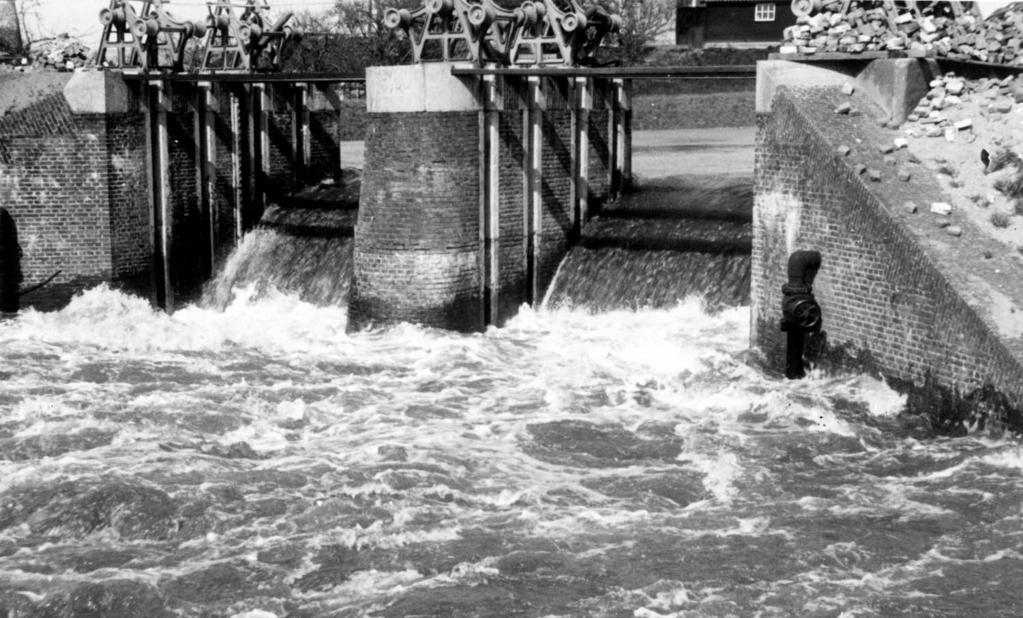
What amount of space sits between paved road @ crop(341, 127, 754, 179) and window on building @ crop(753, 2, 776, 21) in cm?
1181

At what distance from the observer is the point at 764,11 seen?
54.9 meters

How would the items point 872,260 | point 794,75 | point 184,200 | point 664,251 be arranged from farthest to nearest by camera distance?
point 184,200, point 664,251, point 794,75, point 872,260

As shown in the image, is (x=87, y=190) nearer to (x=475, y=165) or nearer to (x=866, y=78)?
(x=475, y=165)

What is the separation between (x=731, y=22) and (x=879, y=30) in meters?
39.9

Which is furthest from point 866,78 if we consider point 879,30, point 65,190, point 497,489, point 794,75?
point 65,190

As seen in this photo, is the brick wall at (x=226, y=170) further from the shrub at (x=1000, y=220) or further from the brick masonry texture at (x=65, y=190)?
the shrub at (x=1000, y=220)

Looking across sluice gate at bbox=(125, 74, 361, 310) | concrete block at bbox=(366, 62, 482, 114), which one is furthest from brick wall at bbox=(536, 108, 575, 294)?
sluice gate at bbox=(125, 74, 361, 310)

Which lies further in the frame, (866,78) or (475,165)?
(475,165)

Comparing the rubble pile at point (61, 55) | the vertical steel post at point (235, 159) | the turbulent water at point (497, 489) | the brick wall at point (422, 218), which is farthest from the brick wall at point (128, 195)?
the brick wall at point (422, 218)

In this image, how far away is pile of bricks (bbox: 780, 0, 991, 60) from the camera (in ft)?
56.5

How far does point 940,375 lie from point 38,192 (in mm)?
14921

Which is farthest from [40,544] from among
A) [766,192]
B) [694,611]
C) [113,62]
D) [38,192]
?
[113,62]

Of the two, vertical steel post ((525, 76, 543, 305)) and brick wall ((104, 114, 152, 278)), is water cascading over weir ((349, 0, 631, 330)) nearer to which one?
vertical steel post ((525, 76, 543, 305))

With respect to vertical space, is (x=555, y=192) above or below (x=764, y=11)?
below
